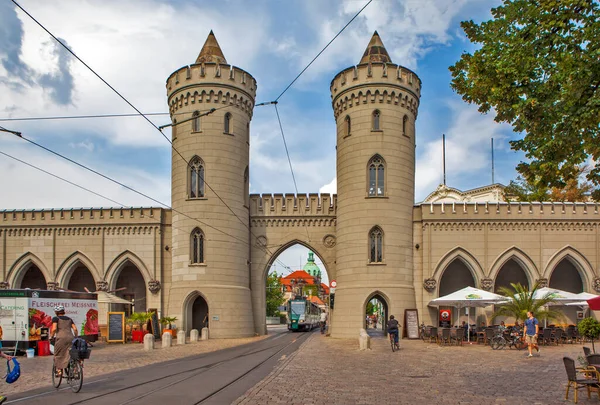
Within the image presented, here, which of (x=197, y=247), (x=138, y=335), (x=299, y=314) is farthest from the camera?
(x=299, y=314)

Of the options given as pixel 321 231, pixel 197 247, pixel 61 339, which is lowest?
pixel 61 339

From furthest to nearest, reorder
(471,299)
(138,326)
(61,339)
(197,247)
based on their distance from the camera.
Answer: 1. (197,247)
2. (138,326)
3. (471,299)
4. (61,339)

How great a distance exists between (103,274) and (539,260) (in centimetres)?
2625

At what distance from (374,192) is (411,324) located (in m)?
7.73

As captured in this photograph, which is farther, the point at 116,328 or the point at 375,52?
the point at 375,52

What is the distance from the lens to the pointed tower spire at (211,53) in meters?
39.0

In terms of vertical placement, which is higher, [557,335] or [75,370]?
[75,370]

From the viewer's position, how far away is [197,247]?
1442 inches

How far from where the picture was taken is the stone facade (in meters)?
35.6

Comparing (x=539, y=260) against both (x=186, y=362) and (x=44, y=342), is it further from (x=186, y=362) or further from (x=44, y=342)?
(x=44, y=342)

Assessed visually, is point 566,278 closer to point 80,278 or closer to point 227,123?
point 227,123

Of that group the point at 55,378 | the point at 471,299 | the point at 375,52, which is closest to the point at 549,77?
the point at 55,378

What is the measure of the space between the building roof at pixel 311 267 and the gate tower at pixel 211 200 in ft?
383

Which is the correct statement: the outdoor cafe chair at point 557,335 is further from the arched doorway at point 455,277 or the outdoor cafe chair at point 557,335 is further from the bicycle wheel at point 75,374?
the bicycle wheel at point 75,374
